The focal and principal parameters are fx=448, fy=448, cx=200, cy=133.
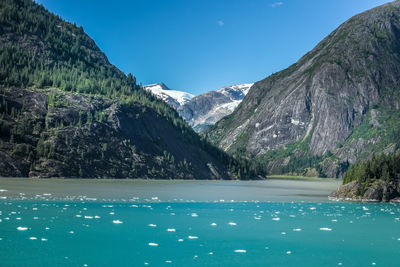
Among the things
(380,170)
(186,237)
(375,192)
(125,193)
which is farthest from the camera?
(125,193)

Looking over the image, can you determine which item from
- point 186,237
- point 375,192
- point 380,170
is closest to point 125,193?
point 375,192

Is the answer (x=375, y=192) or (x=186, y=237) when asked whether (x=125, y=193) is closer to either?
(x=375, y=192)

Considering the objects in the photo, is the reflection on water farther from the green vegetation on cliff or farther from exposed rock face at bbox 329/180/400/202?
the green vegetation on cliff

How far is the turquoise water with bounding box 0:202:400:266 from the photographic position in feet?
118

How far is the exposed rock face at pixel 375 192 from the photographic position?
3807 inches

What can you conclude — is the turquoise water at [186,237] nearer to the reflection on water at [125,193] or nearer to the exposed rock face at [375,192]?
the reflection on water at [125,193]

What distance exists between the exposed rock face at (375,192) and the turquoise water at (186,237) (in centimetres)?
2681

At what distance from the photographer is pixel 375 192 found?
9681 cm

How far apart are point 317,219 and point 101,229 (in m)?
31.8

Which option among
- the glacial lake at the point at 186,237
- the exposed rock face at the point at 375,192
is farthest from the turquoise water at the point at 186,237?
the exposed rock face at the point at 375,192

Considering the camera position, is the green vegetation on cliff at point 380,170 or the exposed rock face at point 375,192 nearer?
the exposed rock face at point 375,192

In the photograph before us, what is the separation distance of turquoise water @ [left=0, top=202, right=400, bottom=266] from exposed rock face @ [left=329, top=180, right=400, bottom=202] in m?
26.8

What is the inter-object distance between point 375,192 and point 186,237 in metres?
64.6

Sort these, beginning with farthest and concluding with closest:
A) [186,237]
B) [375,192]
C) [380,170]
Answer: [380,170] < [375,192] < [186,237]
